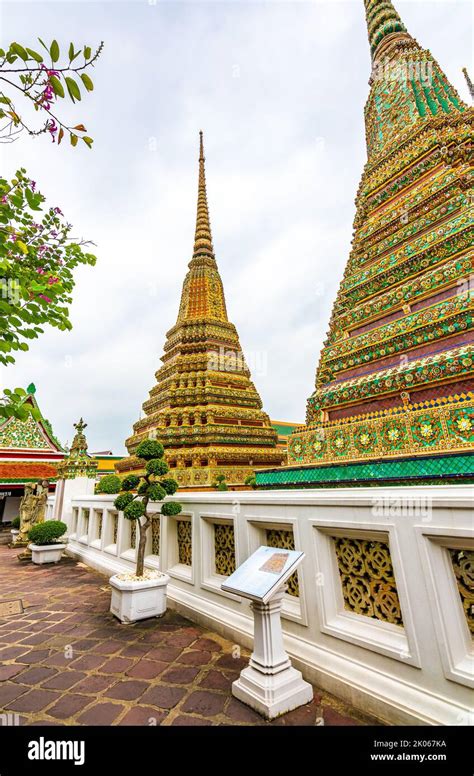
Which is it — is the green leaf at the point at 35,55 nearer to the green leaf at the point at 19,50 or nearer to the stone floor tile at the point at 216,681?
the green leaf at the point at 19,50

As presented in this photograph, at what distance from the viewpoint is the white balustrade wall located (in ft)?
7.29

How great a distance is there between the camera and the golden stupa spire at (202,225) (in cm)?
1444

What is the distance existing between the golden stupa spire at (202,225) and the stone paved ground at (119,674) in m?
12.9

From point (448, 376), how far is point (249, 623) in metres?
3.60

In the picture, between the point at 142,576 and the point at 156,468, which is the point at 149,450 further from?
the point at 142,576

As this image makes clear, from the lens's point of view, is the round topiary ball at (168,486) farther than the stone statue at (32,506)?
No

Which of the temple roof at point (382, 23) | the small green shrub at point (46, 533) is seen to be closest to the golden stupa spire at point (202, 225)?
the temple roof at point (382, 23)

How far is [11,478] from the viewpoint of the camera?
51.8 ft

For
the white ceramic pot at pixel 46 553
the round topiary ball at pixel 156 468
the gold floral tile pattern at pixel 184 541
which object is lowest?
the white ceramic pot at pixel 46 553

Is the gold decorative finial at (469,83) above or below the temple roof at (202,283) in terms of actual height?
above

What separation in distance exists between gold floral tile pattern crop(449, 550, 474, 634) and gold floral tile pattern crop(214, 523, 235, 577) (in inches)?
102

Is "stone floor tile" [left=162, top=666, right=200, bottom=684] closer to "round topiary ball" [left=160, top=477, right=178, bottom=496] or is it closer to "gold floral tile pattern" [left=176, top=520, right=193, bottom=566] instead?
"gold floral tile pattern" [left=176, top=520, right=193, bottom=566]

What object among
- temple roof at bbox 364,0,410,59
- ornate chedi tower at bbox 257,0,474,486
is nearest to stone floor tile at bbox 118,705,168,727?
ornate chedi tower at bbox 257,0,474,486
